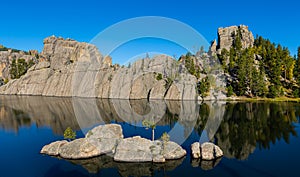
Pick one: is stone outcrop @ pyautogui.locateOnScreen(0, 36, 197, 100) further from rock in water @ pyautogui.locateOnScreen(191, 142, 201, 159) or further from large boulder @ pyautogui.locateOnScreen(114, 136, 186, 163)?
large boulder @ pyautogui.locateOnScreen(114, 136, 186, 163)

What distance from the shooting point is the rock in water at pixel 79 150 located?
127 feet

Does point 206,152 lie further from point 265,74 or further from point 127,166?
point 265,74

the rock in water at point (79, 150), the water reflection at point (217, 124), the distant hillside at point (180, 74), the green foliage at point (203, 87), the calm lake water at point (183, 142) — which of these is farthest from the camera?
the distant hillside at point (180, 74)

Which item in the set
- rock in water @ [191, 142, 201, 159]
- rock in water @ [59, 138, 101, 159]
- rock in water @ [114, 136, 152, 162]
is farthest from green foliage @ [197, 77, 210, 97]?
rock in water @ [59, 138, 101, 159]

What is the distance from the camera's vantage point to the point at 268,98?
115 m

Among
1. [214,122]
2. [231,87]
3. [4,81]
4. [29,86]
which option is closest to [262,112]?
[214,122]

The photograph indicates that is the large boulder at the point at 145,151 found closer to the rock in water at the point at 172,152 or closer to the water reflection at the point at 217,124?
the rock in water at the point at 172,152

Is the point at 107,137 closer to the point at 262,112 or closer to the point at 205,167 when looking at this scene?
the point at 205,167

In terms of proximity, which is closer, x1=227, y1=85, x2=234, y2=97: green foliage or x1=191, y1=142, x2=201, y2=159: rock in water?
x1=191, y1=142, x2=201, y2=159: rock in water

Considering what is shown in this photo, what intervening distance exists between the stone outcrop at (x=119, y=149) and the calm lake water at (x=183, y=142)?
1.30m

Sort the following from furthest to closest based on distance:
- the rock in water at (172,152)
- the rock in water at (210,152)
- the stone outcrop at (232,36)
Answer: the stone outcrop at (232,36), the rock in water at (210,152), the rock in water at (172,152)

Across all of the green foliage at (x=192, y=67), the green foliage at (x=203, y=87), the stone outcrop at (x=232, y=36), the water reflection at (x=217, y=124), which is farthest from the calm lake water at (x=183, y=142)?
the stone outcrop at (x=232, y=36)

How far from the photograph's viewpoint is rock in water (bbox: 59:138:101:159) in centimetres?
3866

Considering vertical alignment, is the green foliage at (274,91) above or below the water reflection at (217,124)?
above
